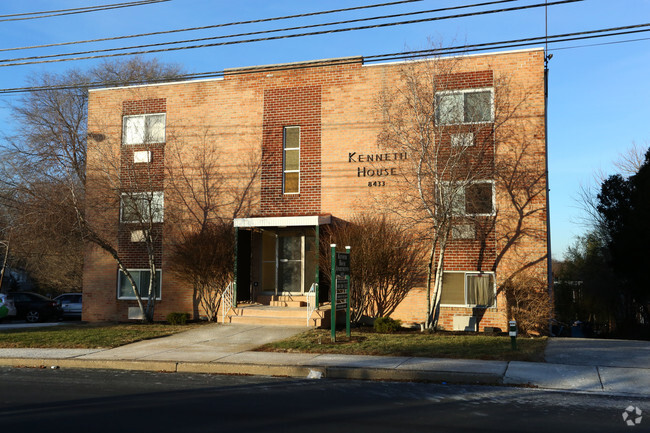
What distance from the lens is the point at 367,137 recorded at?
18.2 meters

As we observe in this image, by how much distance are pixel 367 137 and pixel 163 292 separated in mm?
8771

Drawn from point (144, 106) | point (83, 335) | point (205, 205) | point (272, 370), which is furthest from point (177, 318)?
point (272, 370)

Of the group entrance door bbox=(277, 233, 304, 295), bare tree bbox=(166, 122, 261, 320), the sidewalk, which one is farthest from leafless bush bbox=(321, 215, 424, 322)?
the sidewalk

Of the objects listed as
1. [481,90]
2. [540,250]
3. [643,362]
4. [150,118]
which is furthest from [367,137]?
[643,362]

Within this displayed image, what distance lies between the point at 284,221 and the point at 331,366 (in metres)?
7.80

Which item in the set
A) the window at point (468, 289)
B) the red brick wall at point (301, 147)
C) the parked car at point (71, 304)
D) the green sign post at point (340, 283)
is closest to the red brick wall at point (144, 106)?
the red brick wall at point (301, 147)

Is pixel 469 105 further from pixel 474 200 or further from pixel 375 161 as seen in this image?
pixel 375 161

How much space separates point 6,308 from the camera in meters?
23.9

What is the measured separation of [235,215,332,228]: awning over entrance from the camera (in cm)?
1702

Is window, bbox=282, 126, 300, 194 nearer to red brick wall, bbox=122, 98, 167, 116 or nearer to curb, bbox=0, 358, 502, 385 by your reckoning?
red brick wall, bbox=122, 98, 167, 116

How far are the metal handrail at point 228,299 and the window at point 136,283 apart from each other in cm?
308

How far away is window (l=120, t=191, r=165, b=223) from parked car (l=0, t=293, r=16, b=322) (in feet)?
27.4

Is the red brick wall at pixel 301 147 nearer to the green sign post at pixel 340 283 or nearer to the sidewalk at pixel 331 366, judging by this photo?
the green sign post at pixel 340 283

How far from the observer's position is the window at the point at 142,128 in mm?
20328
